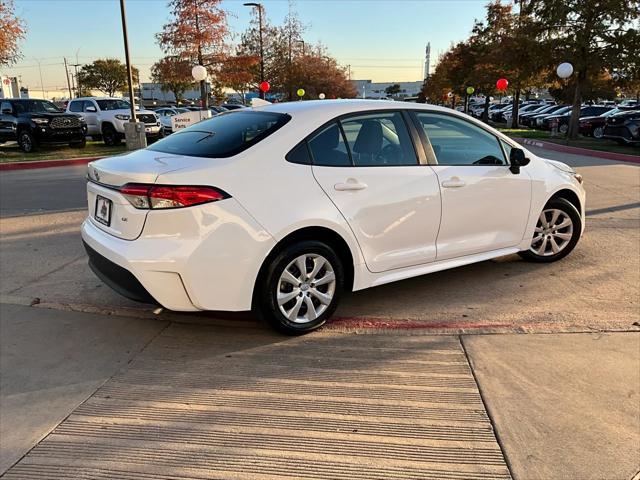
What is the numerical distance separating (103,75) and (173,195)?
90.1 m

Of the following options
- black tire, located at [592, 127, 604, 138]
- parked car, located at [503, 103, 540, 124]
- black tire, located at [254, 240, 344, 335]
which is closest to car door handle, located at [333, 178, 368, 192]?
black tire, located at [254, 240, 344, 335]

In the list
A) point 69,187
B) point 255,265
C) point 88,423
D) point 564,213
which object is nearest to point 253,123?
point 255,265

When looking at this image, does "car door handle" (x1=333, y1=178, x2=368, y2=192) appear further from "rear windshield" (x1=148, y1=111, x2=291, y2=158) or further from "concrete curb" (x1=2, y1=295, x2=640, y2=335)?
"concrete curb" (x1=2, y1=295, x2=640, y2=335)

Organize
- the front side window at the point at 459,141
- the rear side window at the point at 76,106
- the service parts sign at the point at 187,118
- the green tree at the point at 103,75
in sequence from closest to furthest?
the front side window at the point at 459,141
the service parts sign at the point at 187,118
the rear side window at the point at 76,106
the green tree at the point at 103,75

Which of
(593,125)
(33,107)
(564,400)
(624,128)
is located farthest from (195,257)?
(593,125)

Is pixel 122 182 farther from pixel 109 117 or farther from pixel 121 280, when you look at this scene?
pixel 109 117

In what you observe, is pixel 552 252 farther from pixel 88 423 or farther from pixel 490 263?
pixel 88 423

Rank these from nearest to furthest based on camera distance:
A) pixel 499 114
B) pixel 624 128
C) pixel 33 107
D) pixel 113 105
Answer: pixel 33 107, pixel 624 128, pixel 113 105, pixel 499 114

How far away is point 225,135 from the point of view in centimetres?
407

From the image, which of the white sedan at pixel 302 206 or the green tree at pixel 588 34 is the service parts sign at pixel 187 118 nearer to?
the white sedan at pixel 302 206

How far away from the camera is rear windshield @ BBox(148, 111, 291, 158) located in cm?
383

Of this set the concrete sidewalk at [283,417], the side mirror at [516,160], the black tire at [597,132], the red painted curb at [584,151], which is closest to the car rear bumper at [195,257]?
the concrete sidewalk at [283,417]

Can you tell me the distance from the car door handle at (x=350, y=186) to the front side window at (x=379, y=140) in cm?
18

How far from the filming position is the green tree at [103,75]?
8319 cm
